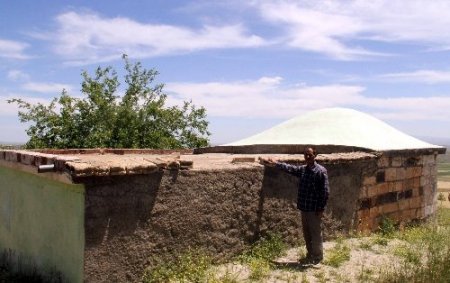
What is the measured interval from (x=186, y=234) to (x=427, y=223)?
7.12 metres

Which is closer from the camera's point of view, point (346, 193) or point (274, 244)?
point (274, 244)

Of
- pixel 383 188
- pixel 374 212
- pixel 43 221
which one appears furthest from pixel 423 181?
pixel 43 221

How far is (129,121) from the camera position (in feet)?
62.1

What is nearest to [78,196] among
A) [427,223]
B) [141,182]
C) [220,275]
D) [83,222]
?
[83,222]

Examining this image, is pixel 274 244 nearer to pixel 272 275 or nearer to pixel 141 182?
pixel 272 275

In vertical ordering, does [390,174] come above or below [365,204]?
above

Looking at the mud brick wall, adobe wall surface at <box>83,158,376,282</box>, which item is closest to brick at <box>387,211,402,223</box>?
the mud brick wall

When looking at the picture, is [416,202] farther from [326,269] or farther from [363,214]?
[326,269]

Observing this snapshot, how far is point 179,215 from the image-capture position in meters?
6.00

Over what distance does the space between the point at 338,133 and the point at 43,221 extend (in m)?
7.45

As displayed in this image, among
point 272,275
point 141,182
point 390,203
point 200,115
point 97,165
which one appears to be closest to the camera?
point 97,165

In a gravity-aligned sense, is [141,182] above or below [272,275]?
above

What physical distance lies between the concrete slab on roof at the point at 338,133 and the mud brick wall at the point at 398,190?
33 cm

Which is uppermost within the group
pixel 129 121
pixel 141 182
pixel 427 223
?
pixel 129 121
